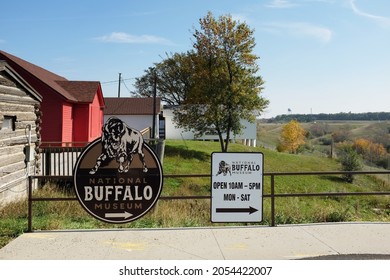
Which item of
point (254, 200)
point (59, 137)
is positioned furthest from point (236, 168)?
point (59, 137)

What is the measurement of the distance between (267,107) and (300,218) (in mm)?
24568

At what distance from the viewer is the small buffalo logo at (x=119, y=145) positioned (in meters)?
7.38

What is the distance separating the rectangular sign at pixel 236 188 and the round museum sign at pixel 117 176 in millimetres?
1071

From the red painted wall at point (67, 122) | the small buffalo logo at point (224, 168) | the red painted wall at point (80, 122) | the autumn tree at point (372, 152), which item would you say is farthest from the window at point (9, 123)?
the autumn tree at point (372, 152)

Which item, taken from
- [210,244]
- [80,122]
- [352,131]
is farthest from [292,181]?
[352,131]

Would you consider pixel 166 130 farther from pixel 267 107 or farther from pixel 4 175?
pixel 4 175

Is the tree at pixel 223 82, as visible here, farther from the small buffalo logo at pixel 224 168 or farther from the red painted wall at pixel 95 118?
the small buffalo logo at pixel 224 168

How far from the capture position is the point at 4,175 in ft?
39.6

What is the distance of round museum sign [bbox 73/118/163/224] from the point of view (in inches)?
291

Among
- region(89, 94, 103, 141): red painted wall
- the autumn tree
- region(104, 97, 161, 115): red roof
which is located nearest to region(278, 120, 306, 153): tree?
the autumn tree

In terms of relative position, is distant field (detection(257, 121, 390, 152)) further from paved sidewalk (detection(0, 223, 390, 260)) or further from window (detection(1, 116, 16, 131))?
paved sidewalk (detection(0, 223, 390, 260))

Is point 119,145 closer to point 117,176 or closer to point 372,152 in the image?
point 117,176

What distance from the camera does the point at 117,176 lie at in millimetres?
7457

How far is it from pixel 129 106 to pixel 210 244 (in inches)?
1553
